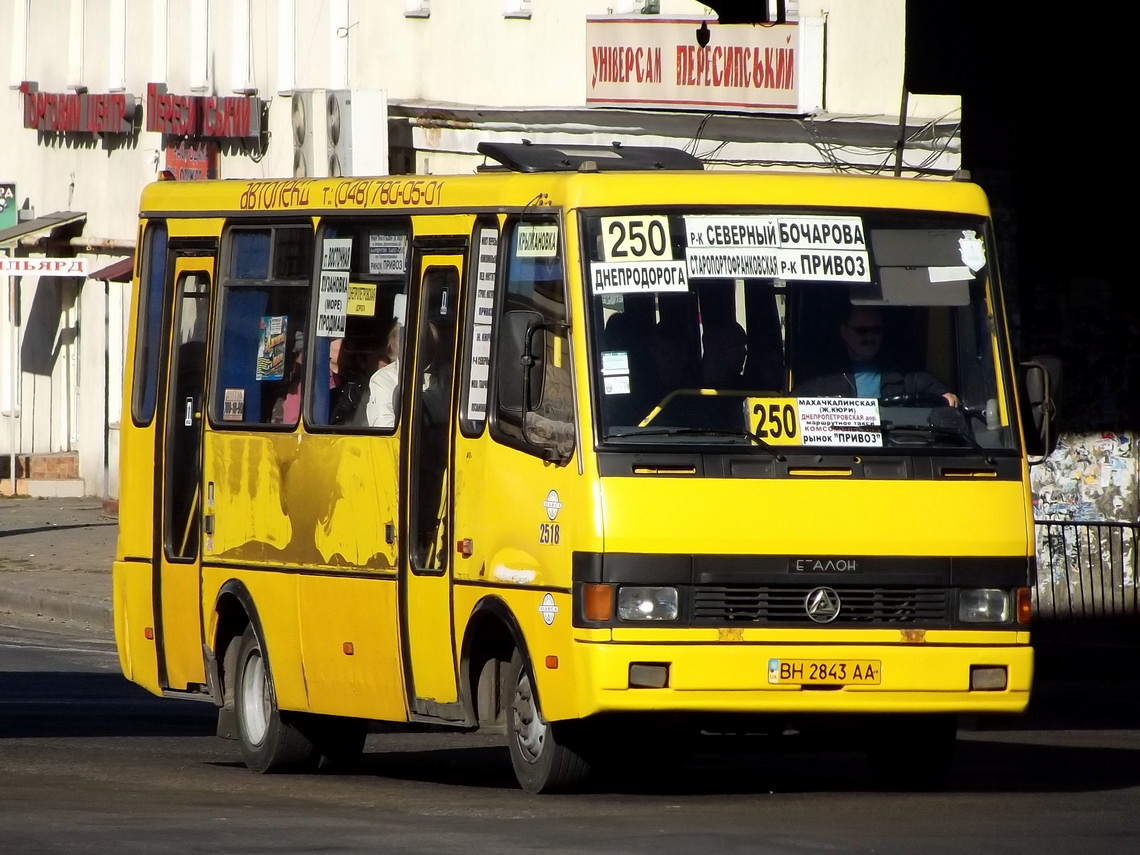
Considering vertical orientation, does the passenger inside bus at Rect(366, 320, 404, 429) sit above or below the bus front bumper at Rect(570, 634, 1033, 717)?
above

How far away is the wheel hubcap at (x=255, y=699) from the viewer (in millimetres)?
12484

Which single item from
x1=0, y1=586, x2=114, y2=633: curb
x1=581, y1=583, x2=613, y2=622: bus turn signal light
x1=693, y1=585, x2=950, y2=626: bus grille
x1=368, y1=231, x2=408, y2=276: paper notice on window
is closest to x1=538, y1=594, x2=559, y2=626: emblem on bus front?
x1=581, y1=583, x2=613, y2=622: bus turn signal light

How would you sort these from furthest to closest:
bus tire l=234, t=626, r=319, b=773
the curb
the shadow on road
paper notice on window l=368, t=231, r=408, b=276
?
the curb
the shadow on road
bus tire l=234, t=626, r=319, b=773
paper notice on window l=368, t=231, r=408, b=276

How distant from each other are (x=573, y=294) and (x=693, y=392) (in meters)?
0.61

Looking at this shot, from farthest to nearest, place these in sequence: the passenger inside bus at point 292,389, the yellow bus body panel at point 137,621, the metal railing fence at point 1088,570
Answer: the metal railing fence at point 1088,570 → the yellow bus body panel at point 137,621 → the passenger inside bus at point 292,389

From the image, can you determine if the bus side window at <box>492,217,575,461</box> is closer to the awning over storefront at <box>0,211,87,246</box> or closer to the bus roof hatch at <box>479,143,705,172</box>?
the bus roof hatch at <box>479,143,705,172</box>

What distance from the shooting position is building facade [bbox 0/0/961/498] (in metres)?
26.4

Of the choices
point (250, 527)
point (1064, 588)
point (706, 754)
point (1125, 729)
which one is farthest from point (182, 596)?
point (1064, 588)

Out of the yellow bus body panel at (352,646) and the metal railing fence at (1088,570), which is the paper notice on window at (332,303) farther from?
the metal railing fence at (1088,570)

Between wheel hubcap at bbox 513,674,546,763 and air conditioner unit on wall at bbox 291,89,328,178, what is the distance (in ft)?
55.2

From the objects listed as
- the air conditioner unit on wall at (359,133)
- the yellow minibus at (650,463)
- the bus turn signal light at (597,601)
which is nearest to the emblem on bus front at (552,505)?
the yellow minibus at (650,463)

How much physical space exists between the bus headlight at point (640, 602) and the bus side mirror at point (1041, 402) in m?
1.76

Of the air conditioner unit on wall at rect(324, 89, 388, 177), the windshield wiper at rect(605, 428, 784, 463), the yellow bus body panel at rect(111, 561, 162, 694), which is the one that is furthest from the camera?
the air conditioner unit on wall at rect(324, 89, 388, 177)

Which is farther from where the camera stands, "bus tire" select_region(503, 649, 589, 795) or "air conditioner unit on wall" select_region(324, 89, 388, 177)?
"air conditioner unit on wall" select_region(324, 89, 388, 177)
